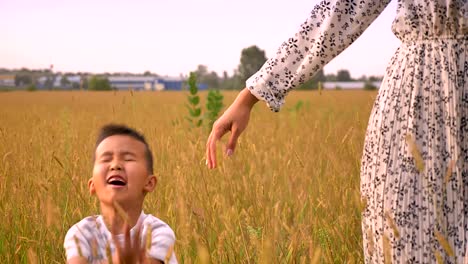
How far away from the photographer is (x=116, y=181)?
1.52 m

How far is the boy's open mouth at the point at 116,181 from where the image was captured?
1.51 m

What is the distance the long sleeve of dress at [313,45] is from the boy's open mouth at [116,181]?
1.36 feet

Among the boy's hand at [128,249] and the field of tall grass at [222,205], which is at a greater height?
the boy's hand at [128,249]

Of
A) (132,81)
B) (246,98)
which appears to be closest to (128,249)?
(246,98)

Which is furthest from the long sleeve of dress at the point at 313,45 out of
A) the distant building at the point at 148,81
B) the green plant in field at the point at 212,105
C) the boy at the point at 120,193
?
the distant building at the point at 148,81

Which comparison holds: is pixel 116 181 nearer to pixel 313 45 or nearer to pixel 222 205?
pixel 313 45

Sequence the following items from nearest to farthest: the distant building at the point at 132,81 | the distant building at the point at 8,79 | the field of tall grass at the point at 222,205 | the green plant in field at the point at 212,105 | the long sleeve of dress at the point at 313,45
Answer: the long sleeve of dress at the point at 313,45
the field of tall grass at the point at 222,205
the green plant in field at the point at 212,105
the distant building at the point at 8,79
the distant building at the point at 132,81

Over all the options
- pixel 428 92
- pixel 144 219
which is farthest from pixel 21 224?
pixel 428 92

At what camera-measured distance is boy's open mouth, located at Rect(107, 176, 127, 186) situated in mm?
1510

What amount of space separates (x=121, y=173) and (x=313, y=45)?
60 centimetres

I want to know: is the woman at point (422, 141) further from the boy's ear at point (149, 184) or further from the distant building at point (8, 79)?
the distant building at point (8, 79)

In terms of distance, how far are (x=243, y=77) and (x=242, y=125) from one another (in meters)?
1.55

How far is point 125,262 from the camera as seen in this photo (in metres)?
0.69

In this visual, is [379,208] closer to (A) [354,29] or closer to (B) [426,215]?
(B) [426,215]
